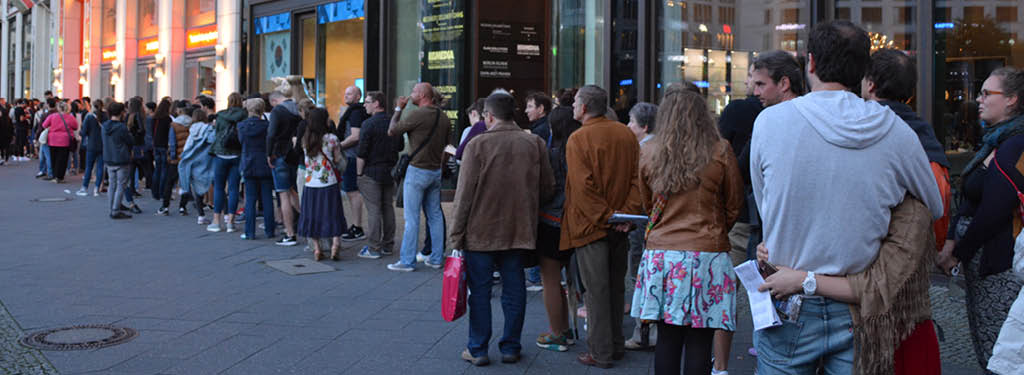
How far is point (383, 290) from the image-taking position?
7.98 metres

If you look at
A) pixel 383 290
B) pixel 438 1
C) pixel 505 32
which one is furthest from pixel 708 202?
pixel 438 1

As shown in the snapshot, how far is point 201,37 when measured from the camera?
24922 mm

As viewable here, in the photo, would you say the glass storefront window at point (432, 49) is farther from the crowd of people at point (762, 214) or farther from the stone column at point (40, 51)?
the stone column at point (40, 51)

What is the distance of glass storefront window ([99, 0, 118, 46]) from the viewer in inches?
1303

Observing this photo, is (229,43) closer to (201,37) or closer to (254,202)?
(201,37)

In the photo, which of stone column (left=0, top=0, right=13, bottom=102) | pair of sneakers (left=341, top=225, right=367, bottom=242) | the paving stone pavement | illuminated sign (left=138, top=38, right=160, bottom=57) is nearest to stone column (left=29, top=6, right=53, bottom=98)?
stone column (left=0, top=0, right=13, bottom=102)

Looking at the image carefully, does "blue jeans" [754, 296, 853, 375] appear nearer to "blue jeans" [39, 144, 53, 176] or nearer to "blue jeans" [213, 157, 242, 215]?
"blue jeans" [213, 157, 242, 215]

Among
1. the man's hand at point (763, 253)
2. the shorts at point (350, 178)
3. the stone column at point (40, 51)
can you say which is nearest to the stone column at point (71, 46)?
the stone column at point (40, 51)

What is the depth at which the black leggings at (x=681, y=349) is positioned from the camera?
13.5 ft

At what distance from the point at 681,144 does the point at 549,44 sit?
36.3 ft

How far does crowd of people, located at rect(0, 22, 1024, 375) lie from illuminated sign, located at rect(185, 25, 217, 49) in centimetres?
1685

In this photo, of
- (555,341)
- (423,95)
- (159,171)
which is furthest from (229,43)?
(555,341)

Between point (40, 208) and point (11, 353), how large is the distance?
9797 mm

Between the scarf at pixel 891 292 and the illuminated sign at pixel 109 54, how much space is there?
3308 cm
